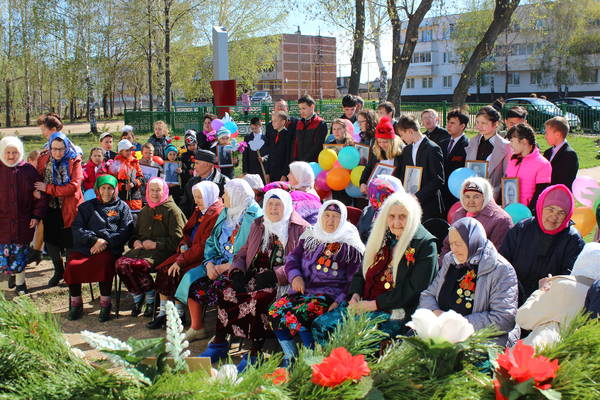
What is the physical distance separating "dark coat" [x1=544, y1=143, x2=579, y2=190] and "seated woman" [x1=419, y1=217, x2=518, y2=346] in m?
2.51

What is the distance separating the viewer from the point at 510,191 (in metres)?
5.64

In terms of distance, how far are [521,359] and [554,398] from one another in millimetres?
130

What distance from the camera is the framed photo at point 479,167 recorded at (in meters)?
6.14

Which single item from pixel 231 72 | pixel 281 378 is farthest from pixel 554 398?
pixel 231 72

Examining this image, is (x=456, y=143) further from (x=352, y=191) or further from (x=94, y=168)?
(x=94, y=168)

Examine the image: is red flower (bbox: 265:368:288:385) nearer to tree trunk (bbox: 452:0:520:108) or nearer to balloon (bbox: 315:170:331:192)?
balloon (bbox: 315:170:331:192)

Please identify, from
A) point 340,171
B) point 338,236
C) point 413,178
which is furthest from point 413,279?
point 340,171

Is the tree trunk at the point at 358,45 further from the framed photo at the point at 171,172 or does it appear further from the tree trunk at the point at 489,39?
the framed photo at the point at 171,172

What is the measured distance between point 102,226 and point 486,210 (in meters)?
3.82

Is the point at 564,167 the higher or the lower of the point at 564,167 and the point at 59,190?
the higher

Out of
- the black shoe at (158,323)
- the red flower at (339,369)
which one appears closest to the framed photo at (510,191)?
the black shoe at (158,323)

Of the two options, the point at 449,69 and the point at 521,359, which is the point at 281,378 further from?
the point at 449,69

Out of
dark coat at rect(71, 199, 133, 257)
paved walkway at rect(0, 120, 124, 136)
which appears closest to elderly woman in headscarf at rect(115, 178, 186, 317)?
dark coat at rect(71, 199, 133, 257)

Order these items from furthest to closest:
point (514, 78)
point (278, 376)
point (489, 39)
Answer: point (514, 78)
point (489, 39)
point (278, 376)
